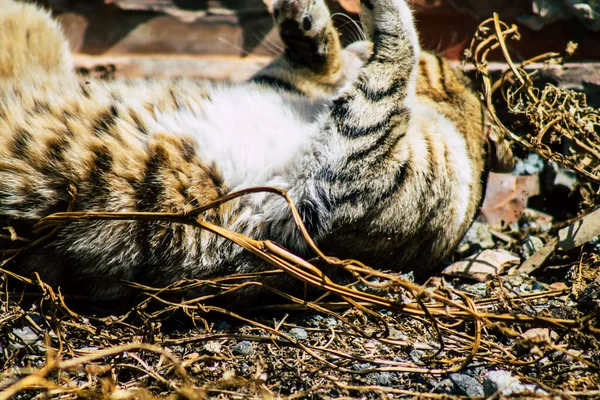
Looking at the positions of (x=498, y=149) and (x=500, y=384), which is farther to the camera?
(x=498, y=149)

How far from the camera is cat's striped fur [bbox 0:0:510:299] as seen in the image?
232cm

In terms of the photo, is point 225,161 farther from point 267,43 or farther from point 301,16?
point 267,43

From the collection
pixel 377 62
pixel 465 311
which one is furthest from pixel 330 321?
pixel 377 62

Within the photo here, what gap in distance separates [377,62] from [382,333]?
1294mm

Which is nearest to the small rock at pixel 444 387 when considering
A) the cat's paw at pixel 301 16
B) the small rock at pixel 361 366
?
the small rock at pixel 361 366

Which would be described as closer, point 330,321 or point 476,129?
point 330,321

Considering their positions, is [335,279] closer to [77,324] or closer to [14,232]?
[77,324]

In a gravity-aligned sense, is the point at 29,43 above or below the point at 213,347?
above

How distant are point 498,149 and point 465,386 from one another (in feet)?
5.41

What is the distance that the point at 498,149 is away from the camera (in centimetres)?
315

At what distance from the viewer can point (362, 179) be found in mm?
2498

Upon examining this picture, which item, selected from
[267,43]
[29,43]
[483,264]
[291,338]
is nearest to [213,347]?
[291,338]

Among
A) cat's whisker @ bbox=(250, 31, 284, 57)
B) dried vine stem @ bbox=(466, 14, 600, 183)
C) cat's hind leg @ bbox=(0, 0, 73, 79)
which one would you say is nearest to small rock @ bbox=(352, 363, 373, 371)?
dried vine stem @ bbox=(466, 14, 600, 183)

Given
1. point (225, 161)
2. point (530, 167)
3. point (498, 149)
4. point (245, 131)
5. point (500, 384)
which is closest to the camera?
point (500, 384)
